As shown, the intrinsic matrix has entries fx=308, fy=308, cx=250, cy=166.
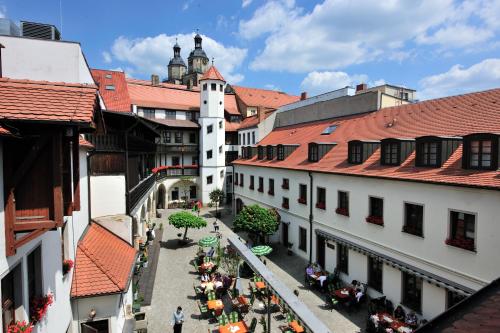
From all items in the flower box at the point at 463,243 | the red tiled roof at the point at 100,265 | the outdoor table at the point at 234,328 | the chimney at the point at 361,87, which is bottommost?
the outdoor table at the point at 234,328

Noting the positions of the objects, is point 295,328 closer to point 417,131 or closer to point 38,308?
point 38,308

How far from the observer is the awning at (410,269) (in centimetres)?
1078

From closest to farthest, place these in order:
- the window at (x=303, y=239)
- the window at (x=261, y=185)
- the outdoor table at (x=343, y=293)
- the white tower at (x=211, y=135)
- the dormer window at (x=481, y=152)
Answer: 1. the dormer window at (x=481, y=152)
2. the outdoor table at (x=343, y=293)
3. the window at (x=303, y=239)
4. the window at (x=261, y=185)
5. the white tower at (x=211, y=135)

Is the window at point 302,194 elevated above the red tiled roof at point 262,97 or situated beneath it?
situated beneath

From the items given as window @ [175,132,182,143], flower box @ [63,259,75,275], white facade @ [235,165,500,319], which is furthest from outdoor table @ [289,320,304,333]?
window @ [175,132,182,143]

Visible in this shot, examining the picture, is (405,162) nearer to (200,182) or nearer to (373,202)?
(373,202)

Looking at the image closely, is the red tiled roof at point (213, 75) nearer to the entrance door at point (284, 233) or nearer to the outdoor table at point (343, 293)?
the entrance door at point (284, 233)

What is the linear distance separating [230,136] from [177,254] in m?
24.3

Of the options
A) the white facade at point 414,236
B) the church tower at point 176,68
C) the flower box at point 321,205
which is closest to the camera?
the white facade at point 414,236

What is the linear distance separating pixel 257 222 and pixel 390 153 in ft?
32.7

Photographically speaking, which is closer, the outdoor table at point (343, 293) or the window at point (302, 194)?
the outdoor table at point (343, 293)

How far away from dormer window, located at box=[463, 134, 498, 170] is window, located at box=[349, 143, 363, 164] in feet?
18.2

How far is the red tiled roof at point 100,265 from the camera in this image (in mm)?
9273

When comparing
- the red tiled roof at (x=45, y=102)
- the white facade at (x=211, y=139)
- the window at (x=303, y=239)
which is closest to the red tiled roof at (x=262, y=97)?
the white facade at (x=211, y=139)
